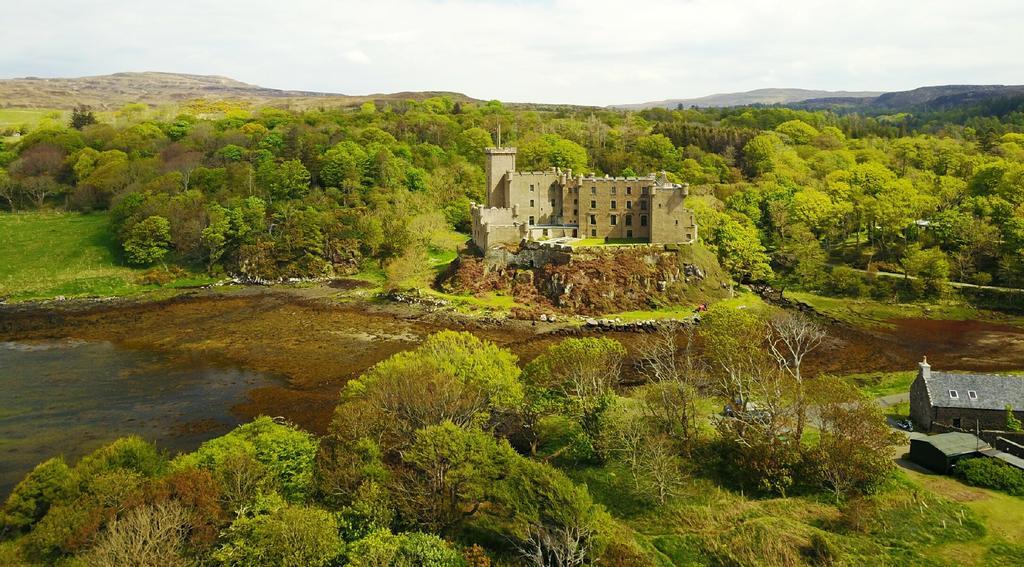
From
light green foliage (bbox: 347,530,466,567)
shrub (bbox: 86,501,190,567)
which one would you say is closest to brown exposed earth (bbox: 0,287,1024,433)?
shrub (bbox: 86,501,190,567)

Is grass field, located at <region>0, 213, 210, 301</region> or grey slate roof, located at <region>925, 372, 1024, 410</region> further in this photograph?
grass field, located at <region>0, 213, 210, 301</region>

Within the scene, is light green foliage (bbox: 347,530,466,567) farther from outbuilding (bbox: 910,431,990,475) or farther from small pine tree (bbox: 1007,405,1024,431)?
small pine tree (bbox: 1007,405,1024,431)

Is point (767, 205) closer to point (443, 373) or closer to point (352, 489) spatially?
point (443, 373)

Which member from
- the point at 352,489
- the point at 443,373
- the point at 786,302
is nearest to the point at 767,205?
the point at 786,302

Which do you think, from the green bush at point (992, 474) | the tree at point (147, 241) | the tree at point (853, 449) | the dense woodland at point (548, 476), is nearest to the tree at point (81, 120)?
the tree at point (147, 241)

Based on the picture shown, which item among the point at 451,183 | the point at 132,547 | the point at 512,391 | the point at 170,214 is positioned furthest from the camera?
the point at 451,183

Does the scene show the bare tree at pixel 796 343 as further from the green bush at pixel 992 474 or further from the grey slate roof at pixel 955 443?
the green bush at pixel 992 474

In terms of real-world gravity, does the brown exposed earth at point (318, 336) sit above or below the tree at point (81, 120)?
below
